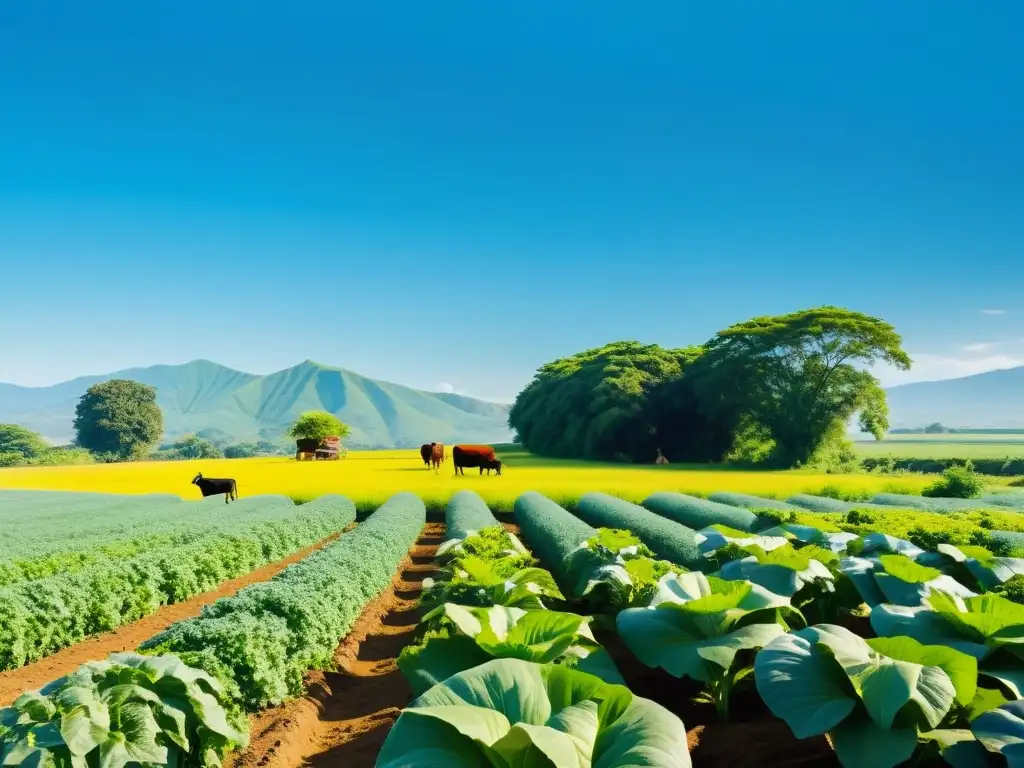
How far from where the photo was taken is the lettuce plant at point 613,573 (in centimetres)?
541

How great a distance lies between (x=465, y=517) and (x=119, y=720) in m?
12.0

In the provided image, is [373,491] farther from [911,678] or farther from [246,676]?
[911,678]

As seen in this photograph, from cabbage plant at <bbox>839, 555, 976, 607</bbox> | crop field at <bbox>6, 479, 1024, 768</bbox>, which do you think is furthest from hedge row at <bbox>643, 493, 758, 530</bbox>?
cabbage plant at <bbox>839, 555, 976, 607</bbox>

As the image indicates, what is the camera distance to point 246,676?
5.43m

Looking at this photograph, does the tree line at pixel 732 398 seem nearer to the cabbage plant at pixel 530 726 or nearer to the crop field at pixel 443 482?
the crop field at pixel 443 482

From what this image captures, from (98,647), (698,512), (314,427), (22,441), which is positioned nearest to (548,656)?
(98,647)

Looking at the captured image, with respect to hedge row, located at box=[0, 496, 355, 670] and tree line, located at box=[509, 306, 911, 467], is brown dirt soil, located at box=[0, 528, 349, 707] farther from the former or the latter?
tree line, located at box=[509, 306, 911, 467]

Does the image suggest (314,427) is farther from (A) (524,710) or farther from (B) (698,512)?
(A) (524,710)

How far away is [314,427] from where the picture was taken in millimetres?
50531

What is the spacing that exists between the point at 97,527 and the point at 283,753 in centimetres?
1472

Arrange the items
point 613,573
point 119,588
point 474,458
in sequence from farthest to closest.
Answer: point 474,458 < point 119,588 < point 613,573

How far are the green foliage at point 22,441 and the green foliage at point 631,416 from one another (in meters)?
66.8

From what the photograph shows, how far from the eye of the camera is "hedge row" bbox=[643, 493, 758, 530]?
14.6 meters

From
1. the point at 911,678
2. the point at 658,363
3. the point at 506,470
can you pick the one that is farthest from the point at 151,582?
the point at 658,363
